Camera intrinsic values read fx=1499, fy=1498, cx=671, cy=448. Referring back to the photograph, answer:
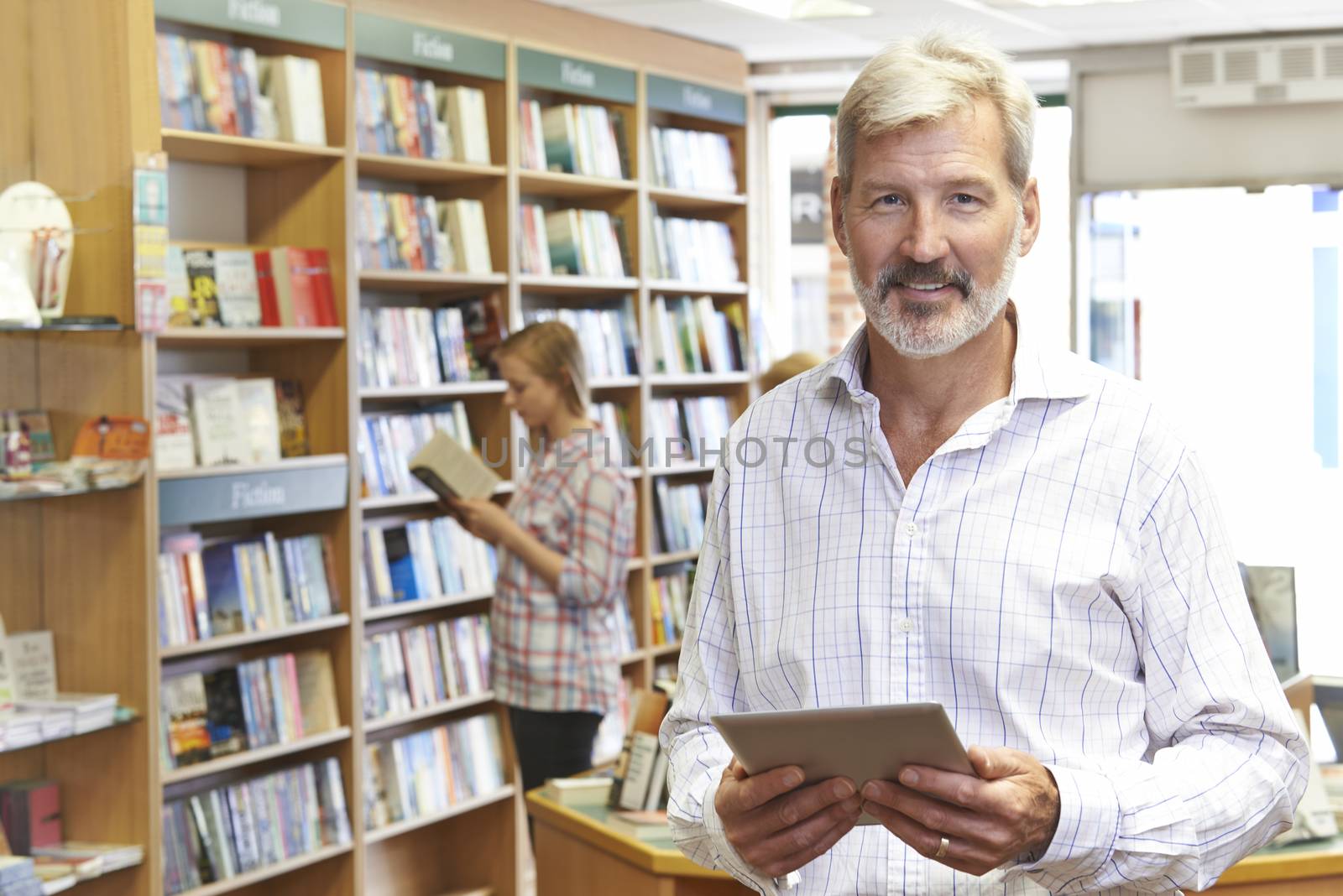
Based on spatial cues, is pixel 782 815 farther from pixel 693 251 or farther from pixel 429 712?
pixel 693 251

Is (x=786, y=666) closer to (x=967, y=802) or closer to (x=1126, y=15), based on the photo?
(x=967, y=802)

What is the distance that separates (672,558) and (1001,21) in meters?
2.31

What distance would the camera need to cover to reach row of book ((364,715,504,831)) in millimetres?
4562

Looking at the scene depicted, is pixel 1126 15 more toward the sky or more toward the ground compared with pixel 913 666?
more toward the sky

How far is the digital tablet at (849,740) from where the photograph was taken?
1.23 meters

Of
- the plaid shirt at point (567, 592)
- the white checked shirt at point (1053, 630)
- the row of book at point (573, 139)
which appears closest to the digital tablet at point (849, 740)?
the white checked shirt at point (1053, 630)

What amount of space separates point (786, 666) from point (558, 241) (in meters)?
3.89

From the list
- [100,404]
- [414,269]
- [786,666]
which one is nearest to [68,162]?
[100,404]

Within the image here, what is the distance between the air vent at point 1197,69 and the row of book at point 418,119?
277 cm

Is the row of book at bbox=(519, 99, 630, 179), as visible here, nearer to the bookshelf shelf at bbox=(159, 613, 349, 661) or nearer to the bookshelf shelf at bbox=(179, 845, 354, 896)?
the bookshelf shelf at bbox=(159, 613, 349, 661)

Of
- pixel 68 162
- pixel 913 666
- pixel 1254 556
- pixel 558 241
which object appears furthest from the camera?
pixel 1254 556

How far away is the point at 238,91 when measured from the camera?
13.1 feet

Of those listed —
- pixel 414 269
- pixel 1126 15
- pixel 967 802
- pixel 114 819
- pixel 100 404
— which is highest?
pixel 1126 15

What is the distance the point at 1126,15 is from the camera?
5.35 metres
